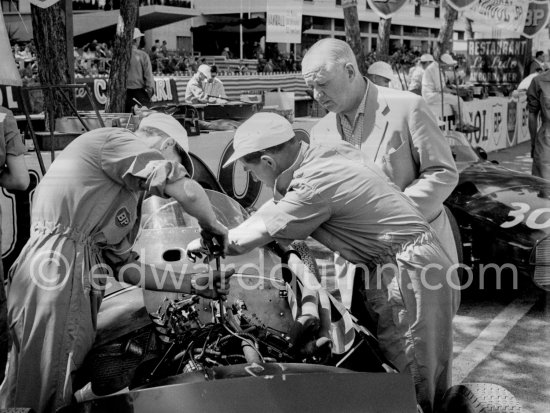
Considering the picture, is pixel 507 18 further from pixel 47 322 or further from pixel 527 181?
pixel 47 322

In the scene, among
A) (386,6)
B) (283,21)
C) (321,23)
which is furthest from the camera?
(321,23)

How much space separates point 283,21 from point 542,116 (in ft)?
13.9

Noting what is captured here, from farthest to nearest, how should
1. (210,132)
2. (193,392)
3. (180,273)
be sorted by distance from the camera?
1. (210,132)
2. (180,273)
3. (193,392)

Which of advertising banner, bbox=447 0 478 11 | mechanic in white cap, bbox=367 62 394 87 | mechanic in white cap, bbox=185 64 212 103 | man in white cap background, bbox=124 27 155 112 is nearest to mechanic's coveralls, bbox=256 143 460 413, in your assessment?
mechanic in white cap, bbox=367 62 394 87

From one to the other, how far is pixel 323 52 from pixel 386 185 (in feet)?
3.20

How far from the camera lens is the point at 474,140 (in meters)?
15.0

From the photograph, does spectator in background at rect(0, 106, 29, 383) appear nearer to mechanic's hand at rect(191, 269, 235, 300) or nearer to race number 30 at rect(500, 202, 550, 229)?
mechanic's hand at rect(191, 269, 235, 300)

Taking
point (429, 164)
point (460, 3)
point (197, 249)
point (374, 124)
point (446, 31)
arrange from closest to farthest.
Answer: point (197, 249), point (429, 164), point (374, 124), point (460, 3), point (446, 31)

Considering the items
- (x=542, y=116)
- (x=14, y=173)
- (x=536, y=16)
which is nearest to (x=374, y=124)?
(x=14, y=173)

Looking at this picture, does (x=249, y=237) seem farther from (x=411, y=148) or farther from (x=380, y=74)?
(x=380, y=74)

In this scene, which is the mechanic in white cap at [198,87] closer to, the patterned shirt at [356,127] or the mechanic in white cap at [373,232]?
the patterned shirt at [356,127]

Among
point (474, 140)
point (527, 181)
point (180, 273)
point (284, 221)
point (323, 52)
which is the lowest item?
point (474, 140)

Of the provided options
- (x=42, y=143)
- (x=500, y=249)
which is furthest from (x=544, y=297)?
(x=42, y=143)

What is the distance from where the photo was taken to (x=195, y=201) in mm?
3049
